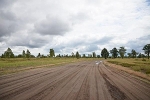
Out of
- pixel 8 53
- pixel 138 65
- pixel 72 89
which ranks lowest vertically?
pixel 138 65

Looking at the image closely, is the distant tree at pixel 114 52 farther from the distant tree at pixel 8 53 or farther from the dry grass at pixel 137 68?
the dry grass at pixel 137 68

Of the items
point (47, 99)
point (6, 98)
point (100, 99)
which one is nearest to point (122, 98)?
point (100, 99)

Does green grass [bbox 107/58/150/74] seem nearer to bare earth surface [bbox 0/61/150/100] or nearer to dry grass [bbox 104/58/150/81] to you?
dry grass [bbox 104/58/150/81]

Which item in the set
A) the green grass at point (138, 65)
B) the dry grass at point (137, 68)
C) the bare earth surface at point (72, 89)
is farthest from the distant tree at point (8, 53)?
the bare earth surface at point (72, 89)

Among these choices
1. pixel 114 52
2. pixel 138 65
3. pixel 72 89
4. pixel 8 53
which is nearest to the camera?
pixel 72 89

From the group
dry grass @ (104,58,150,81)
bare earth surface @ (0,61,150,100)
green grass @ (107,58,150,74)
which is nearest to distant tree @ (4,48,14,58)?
green grass @ (107,58,150,74)

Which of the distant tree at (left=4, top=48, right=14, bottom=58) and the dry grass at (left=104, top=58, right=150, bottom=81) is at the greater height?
the distant tree at (left=4, top=48, right=14, bottom=58)

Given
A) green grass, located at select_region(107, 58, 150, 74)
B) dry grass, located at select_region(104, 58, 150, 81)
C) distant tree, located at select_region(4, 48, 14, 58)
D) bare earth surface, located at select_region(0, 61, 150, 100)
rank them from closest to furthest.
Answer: bare earth surface, located at select_region(0, 61, 150, 100) → dry grass, located at select_region(104, 58, 150, 81) → green grass, located at select_region(107, 58, 150, 74) → distant tree, located at select_region(4, 48, 14, 58)

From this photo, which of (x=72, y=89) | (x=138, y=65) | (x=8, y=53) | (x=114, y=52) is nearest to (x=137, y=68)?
(x=138, y=65)

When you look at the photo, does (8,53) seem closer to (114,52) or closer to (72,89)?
(114,52)

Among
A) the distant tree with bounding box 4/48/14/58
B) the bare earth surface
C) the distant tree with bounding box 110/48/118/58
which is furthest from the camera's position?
the distant tree with bounding box 110/48/118/58

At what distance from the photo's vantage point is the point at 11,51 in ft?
395

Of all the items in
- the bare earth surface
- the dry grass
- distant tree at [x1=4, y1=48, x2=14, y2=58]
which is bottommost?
the dry grass

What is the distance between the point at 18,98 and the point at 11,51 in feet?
399
